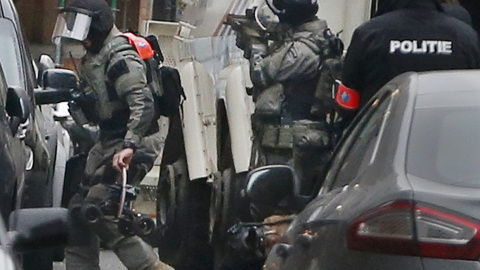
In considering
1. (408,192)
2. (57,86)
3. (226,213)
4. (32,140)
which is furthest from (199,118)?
(408,192)

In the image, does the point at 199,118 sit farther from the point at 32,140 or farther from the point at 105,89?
the point at 32,140

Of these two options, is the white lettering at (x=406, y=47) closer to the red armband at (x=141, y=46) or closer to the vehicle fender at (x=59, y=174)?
the red armband at (x=141, y=46)

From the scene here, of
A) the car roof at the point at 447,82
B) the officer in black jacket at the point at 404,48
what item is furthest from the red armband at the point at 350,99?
→ the car roof at the point at 447,82

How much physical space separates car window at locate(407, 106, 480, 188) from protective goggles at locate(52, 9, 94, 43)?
4.82 metres

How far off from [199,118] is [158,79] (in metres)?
1.34

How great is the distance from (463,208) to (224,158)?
20.6 feet

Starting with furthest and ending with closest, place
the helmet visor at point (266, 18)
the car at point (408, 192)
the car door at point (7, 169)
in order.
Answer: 1. the helmet visor at point (266, 18)
2. the car door at point (7, 169)
3. the car at point (408, 192)

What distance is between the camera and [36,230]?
464cm

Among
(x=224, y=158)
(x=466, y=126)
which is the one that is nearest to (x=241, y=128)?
(x=224, y=158)

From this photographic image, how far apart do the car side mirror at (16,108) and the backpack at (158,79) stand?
5.58ft

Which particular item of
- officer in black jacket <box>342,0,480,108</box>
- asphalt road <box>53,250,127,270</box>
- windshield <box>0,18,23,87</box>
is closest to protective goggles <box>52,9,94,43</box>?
windshield <box>0,18,23,87</box>

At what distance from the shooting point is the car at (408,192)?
13.0 ft

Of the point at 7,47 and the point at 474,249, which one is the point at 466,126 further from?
the point at 7,47

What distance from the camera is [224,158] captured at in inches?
402
